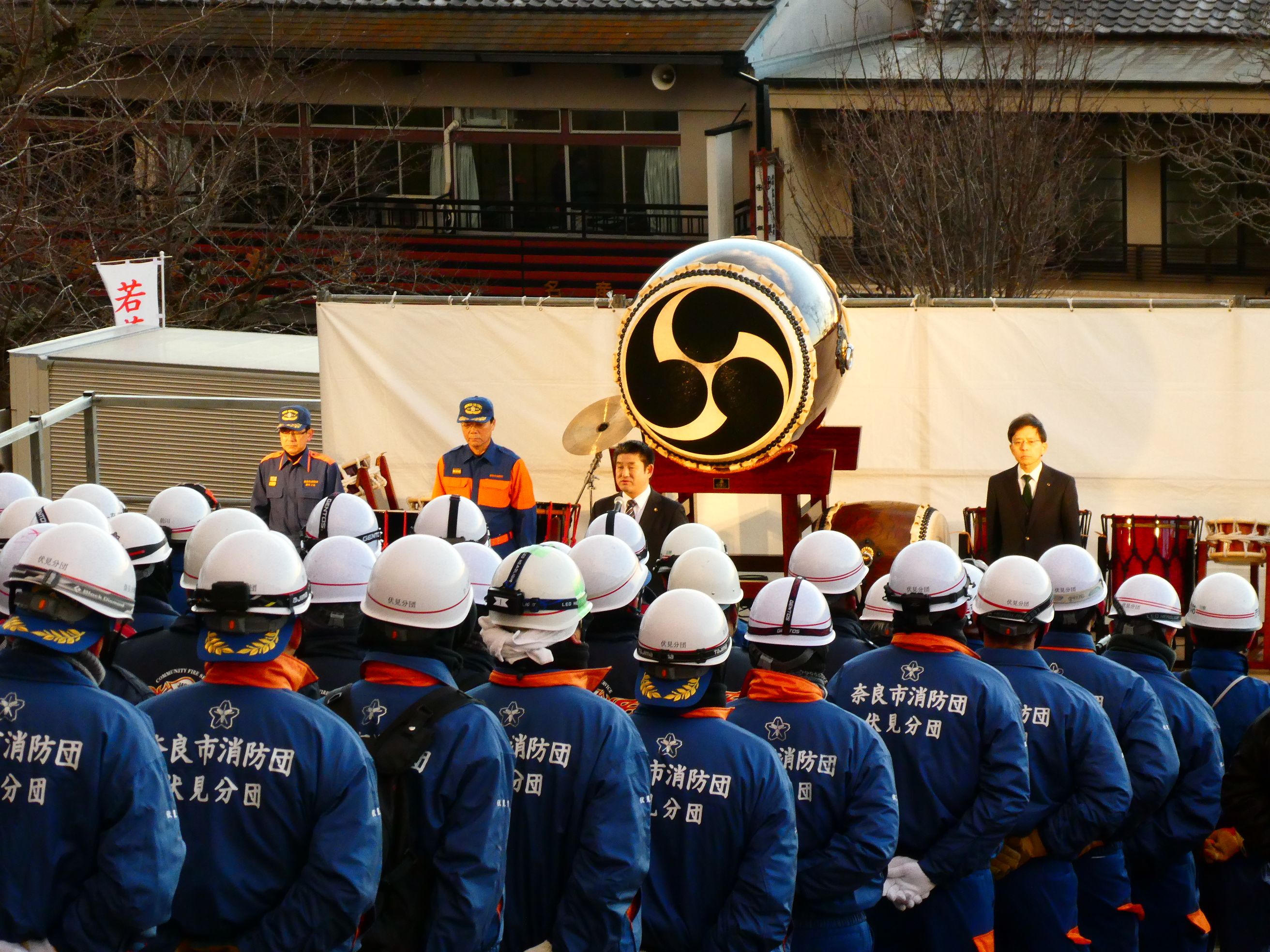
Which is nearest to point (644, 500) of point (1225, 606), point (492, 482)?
point (492, 482)

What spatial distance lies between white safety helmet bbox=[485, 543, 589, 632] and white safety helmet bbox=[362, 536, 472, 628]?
11cm

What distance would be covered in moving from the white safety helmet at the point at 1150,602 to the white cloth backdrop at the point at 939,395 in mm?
5854

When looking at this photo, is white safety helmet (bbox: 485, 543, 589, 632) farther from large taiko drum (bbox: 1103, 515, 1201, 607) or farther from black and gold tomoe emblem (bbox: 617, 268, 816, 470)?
large taiko drum (bbox: 1103, 515, 1201, 607)

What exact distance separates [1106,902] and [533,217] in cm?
2001

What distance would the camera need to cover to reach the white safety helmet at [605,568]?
5.38 metres

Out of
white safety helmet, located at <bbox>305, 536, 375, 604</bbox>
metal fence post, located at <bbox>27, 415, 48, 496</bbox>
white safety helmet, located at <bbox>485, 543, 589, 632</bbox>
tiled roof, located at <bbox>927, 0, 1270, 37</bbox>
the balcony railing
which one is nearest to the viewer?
white safety helmet, located at <bbox>485, 543, 589, 632</bbox>

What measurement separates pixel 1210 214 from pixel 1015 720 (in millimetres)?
21005

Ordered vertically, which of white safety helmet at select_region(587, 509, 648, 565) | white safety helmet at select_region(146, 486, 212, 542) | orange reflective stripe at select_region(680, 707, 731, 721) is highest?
white safety helmet at select_region(146, 486, 212, 542)

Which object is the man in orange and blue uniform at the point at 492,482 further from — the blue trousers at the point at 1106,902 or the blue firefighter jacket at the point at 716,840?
the blue firefighter jacket at the point at 716,840

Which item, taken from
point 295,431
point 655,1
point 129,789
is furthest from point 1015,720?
point 655,1

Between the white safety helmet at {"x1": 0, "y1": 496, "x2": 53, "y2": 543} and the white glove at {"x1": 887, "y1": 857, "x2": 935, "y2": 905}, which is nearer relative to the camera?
the white glove at {"x1": 887, "y1": 857, "x2": 935, "y2": 905}

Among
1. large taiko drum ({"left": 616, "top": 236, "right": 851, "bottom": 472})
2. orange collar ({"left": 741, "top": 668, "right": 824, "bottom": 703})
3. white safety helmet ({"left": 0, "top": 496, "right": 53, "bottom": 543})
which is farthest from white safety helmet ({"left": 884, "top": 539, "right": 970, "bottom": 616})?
white safety helmet ({"left": 0, "top": 496, "right": 53, "bottom": 543})

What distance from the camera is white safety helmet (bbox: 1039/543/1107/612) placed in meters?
6.00

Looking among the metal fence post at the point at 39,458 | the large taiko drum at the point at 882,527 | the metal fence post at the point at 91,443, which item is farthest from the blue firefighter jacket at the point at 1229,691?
the metal fence post at the point at 91,443
